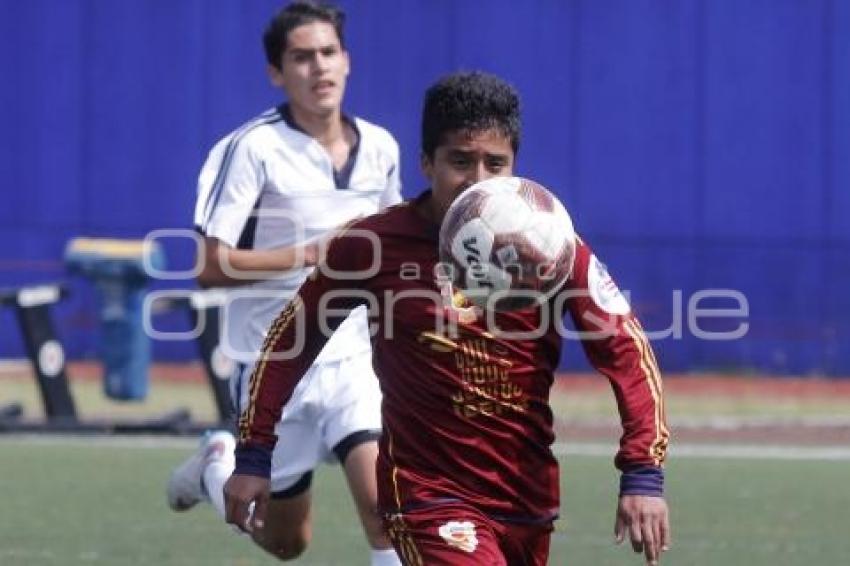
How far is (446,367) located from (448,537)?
0.48 m

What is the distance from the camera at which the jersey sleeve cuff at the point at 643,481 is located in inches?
213

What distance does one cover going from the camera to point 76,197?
21.8 metres

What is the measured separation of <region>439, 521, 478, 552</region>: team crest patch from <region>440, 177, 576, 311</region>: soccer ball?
24.3 inches

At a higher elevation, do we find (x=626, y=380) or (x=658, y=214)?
(x=626, y=380)

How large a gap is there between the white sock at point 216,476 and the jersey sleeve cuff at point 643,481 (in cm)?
342

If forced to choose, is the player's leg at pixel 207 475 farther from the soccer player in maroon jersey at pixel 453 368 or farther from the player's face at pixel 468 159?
the player's face at pixel 468 159

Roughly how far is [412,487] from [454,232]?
80 centimetres

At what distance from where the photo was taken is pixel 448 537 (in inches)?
225

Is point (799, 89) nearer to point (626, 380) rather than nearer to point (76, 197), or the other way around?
point (76, 197)

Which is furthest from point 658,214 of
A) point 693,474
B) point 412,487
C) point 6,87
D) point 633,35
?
point 412,487

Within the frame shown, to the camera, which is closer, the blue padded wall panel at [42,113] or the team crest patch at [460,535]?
the team crest patch at [460,535]

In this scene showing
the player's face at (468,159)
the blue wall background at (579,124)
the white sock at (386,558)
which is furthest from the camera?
the blue wall background at (579,124)

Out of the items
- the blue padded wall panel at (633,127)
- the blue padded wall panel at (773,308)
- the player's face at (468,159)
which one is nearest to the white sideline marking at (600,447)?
the blue padded wall panel at (773,308)

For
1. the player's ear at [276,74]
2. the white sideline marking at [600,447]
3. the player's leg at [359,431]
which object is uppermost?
the player's ear at [276,74]
